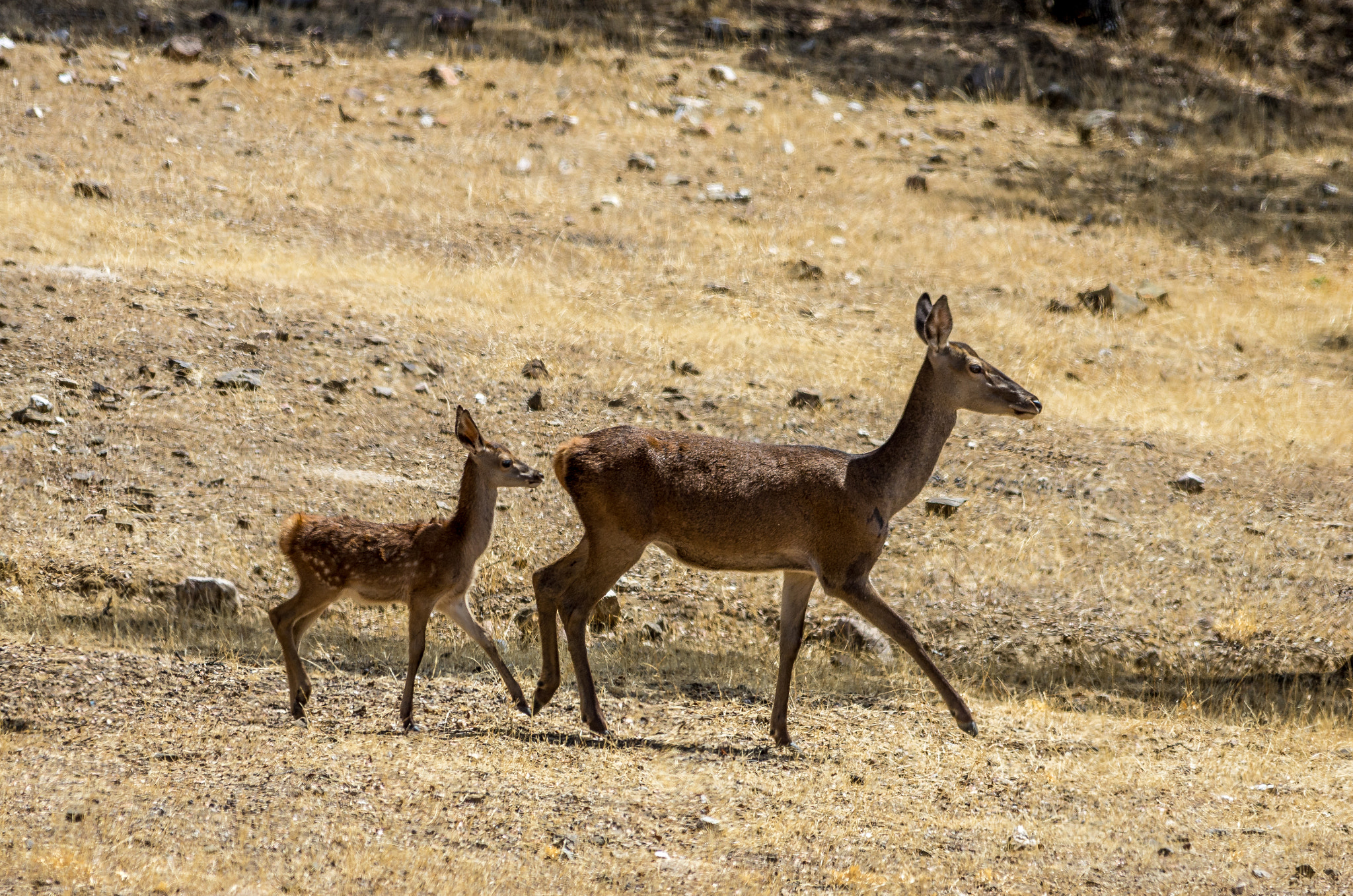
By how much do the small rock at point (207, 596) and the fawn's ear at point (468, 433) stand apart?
2.55 m

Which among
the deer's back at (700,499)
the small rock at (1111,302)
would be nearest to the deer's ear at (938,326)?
the deer's back at (700,499)

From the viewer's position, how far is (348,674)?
8930mm

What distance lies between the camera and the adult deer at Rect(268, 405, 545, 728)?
7.94 m

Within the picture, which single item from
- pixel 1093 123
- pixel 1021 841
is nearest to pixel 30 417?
pixel 1021 841

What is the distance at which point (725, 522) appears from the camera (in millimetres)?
8219

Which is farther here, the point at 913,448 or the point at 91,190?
the point at 91,190

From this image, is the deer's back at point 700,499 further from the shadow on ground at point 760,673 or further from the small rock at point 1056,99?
the small rock at point 1056,99

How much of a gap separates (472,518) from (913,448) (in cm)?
255

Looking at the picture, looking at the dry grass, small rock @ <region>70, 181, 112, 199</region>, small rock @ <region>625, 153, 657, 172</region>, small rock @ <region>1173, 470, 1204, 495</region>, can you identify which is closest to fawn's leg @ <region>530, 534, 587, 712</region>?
the dry grass

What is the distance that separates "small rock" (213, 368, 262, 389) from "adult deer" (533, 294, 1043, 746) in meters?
4.89

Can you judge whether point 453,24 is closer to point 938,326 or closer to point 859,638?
point 859,638

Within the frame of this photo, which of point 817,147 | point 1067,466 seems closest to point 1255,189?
point 817,147

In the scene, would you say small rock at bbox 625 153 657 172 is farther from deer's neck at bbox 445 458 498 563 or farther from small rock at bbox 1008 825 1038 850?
small rock at bbox 1008 825 1038 850

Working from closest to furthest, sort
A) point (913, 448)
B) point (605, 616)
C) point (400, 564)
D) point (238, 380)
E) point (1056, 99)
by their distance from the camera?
point (400, 564)
point (913, 448)
point (605, 616)
point (238, 380)
point (1056, 99)
